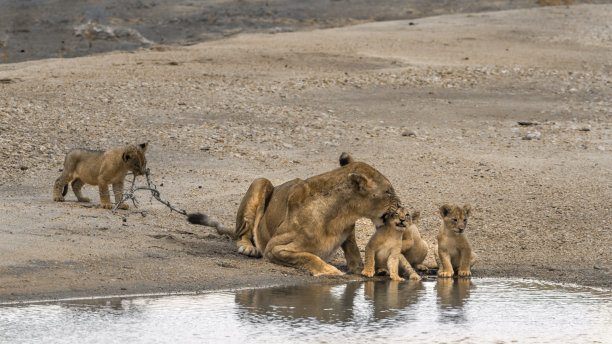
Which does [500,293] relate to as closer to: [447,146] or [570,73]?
[447,146]

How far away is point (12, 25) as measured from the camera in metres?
27.1

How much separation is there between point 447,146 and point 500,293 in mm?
7181

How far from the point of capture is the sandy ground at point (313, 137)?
8.53 metres

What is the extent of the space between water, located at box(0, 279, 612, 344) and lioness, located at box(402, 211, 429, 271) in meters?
0.74

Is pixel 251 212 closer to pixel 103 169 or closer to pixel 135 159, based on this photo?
pixel 135 159

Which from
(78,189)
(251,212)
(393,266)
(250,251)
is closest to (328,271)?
(393,266)

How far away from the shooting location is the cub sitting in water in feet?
35.3

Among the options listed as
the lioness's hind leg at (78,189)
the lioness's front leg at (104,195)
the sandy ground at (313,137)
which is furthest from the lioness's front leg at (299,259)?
the lioness's hind leg at (78,189)

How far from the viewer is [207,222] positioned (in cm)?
981

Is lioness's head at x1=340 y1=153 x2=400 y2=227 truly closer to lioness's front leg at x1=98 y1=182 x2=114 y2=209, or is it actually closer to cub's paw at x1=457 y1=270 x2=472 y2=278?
cub's paw at x1=457 y1=270 x2=472 y2=278

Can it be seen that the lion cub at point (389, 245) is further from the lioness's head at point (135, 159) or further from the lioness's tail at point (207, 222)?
the lioness's head at point (135, 159)

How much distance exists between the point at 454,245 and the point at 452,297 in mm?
1012

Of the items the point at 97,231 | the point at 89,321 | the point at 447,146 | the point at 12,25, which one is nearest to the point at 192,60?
the point at 447,146

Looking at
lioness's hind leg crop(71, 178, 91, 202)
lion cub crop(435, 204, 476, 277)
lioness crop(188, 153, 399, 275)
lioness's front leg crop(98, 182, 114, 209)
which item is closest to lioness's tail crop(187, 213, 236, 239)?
lioness crop(188, 153, 399, 275)
